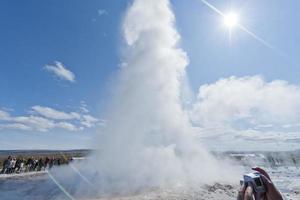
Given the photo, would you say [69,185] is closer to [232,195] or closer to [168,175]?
[168,175]

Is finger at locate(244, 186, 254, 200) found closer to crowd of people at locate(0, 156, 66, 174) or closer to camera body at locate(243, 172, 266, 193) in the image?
camera body at locate(243, 172, 266, 193)

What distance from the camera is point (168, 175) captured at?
20.8m

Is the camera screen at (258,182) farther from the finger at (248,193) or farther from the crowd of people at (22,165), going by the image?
the crowd of people at (22,165)

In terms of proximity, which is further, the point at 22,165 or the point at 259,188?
the point at 22,165

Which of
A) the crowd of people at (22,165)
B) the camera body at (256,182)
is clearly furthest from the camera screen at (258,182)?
the crowd of people at (22,165)

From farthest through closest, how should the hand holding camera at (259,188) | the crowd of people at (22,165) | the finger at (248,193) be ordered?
1. the crowd of people at (22,165)
2. the finger at (248,193)
3. the hand holding camera at (259,188)

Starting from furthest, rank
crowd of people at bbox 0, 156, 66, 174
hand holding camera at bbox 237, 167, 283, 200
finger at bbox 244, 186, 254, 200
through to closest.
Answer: crowd of people at bbox 0, 156, 66, 174 → finger at bbox 244, 186, 254, 200 → hand holding camera at bbox 237, 167, 283, 200

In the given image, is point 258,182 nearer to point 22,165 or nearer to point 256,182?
point 256,182

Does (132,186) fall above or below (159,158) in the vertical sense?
below

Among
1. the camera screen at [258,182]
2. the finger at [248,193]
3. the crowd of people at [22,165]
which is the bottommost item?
the finger at [248,193]

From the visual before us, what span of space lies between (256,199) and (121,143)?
31352mm

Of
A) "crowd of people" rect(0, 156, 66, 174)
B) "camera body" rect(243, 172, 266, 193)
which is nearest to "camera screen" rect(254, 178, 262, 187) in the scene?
"camera body" rect(243, 172, 266, 193)

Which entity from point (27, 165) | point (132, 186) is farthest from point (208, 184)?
point (27, 165)

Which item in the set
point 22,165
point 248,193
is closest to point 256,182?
point 248,193
